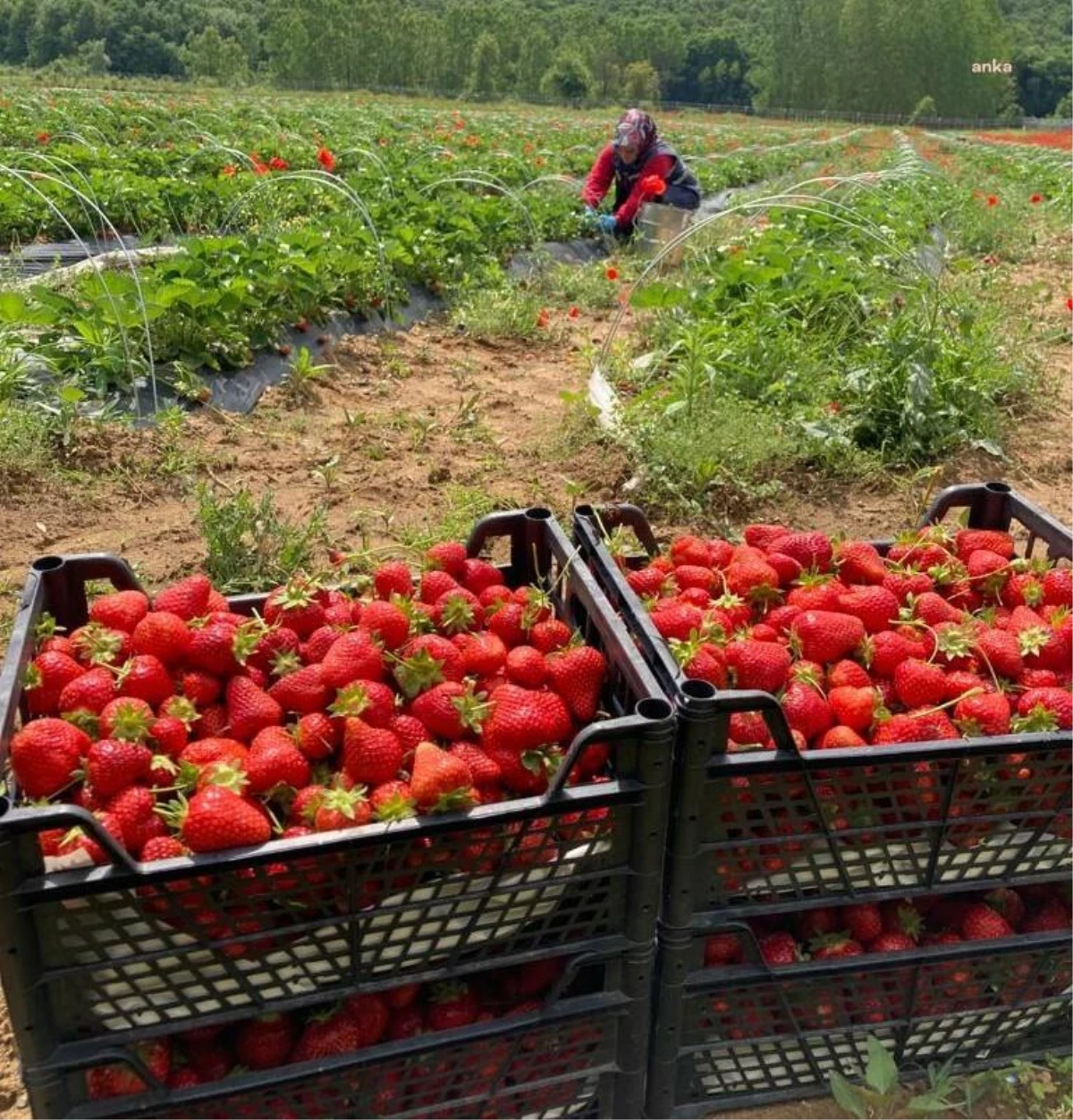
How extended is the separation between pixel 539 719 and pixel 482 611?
0.42 meters

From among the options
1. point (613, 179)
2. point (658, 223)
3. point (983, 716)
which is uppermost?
point (613, 179)

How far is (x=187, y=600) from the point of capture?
2.06m

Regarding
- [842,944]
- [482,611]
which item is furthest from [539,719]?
[842,944]

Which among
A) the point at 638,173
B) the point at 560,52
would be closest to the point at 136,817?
the point at 638,173

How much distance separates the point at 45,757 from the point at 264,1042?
61cm

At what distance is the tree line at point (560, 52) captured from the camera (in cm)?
6906

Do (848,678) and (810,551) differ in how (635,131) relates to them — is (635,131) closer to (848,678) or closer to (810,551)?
(810,551)

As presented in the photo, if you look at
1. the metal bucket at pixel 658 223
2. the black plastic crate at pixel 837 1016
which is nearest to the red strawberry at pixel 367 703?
the black plastic crate at pixel 837 1016

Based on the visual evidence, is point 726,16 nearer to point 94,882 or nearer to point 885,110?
point 885,110

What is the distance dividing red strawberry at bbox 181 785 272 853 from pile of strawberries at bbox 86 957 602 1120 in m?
0.39

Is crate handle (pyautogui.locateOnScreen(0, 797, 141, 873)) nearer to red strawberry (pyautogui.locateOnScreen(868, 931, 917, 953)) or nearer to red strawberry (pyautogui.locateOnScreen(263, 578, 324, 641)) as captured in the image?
red strawberry (pyautogui.locateOnScreen(263, 578, 324, 641))

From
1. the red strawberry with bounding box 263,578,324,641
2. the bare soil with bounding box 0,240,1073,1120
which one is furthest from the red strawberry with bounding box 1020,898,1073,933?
the bare soil with bounding box 0,240,1073,1120

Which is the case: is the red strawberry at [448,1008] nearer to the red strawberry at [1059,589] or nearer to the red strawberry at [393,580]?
the red strawberry at [393,580]

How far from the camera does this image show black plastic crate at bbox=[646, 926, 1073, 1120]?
2.04m
